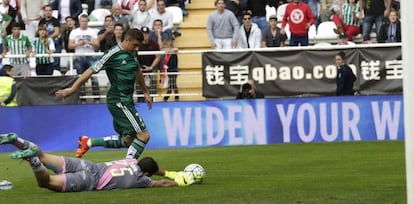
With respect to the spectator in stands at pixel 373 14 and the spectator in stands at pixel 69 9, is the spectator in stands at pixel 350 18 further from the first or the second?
the spectator in stands at pixel 69 9

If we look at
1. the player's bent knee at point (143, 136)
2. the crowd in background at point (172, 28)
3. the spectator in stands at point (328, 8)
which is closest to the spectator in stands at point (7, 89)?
the crowd in background at point (172, 28)

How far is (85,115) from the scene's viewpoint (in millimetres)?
27578

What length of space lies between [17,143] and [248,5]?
1685 cm

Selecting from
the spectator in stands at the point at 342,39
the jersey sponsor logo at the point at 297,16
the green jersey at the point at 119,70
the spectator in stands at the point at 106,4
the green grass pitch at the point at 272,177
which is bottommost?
the green grass pitch at the point at 272,177

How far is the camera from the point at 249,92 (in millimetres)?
27562

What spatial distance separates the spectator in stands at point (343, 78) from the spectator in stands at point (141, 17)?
5.87 metres

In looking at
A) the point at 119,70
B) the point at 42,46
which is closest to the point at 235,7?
the point at 42,46

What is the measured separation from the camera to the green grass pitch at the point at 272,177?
46.4 feet

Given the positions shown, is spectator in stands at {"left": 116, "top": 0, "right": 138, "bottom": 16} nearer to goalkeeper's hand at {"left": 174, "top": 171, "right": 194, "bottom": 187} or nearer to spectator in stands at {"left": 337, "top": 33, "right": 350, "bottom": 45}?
spectator in stands at {"left": 337, "top": 33, "right": 350, "bottom": 45}

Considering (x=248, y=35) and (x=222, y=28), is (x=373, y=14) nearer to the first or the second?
(x=248, y=35)

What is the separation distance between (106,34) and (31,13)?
12.1ft

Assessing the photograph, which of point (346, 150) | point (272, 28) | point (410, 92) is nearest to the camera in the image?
point (410, 92)

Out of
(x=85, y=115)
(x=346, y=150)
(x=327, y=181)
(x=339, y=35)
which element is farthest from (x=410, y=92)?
(x=339, y=35)

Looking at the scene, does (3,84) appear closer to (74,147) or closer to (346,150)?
(74,147)
